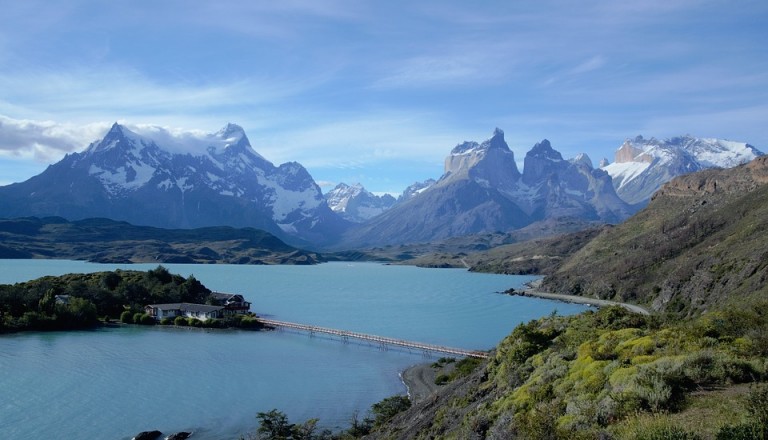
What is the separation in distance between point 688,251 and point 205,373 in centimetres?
9116

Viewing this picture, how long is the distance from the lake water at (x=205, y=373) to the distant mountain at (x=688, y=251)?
71.3 ft

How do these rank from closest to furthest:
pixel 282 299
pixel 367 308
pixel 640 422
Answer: pixel 640 422 → pixel 367 308 → pixel 282 299

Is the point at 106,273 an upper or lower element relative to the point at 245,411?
upper

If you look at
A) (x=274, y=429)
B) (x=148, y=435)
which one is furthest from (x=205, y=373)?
(x=274, y=429)

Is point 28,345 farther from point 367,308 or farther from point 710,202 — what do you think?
point 710,202

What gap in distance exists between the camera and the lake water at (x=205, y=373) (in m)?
43.3

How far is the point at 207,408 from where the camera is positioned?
4669 cm

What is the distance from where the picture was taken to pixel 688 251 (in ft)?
363

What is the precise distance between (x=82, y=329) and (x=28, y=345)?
13139mm

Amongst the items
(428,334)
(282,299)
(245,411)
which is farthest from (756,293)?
(282,299)

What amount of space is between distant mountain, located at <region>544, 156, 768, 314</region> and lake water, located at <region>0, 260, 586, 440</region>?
21.7 meters

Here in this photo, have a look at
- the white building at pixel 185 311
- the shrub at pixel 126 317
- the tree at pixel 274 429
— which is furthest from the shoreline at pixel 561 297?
the tree at pixel 274 429

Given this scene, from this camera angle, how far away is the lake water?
43.3 metres

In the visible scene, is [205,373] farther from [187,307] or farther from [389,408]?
[187,307]
